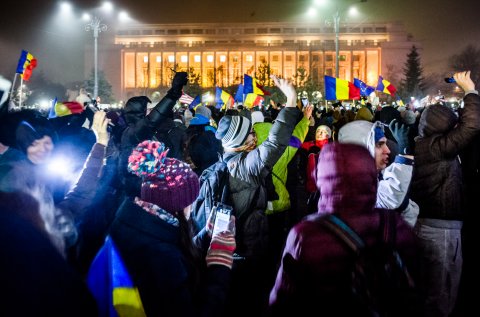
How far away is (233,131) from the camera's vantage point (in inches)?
142

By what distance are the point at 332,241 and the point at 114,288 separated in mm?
903

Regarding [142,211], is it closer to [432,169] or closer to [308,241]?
[308,241]

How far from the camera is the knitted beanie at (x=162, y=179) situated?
2.18 m

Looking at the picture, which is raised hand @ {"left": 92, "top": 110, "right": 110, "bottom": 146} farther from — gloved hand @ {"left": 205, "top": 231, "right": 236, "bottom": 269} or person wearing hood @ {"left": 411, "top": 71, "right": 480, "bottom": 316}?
person wearing hood @ {"left": 411, "top": 71, "right": 480, "bottom": 316}

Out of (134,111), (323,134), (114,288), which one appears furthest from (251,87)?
(114,288)

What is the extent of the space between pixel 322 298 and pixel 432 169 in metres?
1.98

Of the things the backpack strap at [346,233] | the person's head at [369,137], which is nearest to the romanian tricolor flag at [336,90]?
the person's head at [369,137]

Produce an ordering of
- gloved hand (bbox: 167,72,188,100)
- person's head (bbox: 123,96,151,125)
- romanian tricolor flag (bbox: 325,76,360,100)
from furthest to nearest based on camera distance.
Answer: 1. romanian tricolor flag (bbox: 325,76,360,100)
2. person's head (bbox: 123,96,151,125)
3. gloved hand (bbox: 167,72,188,100)

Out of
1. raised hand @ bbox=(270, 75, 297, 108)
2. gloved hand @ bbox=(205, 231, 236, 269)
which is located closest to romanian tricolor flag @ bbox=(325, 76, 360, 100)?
raised hand @ bbox=(270, 75, 297, 108)

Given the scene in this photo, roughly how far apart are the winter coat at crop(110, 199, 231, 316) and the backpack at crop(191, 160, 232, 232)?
4.27 feet

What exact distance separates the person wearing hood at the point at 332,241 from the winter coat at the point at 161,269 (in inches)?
12.3

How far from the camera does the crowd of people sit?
144 cm

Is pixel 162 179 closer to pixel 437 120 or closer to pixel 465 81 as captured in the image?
pixel 437 120

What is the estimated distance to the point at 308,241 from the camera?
1970mm
